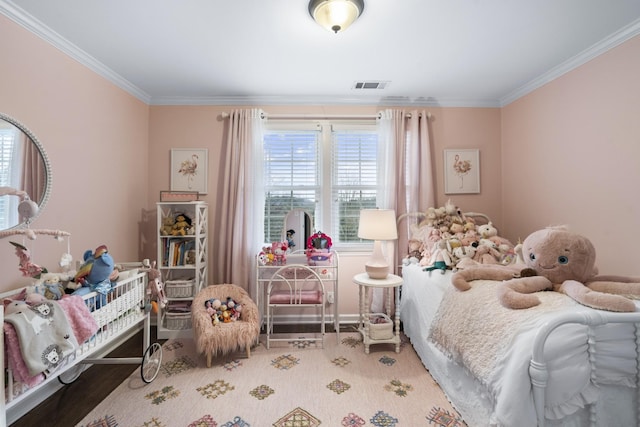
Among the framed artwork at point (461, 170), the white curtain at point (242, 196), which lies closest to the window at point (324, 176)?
the white curtain at point (242, 196)

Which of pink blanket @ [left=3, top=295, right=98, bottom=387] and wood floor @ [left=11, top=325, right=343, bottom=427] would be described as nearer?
pink blanket @ [left=3, top=295, right=98, bottom=387]

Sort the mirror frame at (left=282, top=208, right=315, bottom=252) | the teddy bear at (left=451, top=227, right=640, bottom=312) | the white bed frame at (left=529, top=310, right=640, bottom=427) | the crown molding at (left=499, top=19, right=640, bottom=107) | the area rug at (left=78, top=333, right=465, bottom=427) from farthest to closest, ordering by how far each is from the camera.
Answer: the mirror frame at (left=282, top=208, right=315, bottom=252), the crown molding at (left=499, top=19, right=640, bottom=107), the area rug at (left=78, top=333, right=465, bottom=427), the teddy bear at (left=451, top=227, right=640, bottom=312), the white bed frame at (left=529, top=310, right=640, bottom=427)

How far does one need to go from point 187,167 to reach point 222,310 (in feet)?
5.27

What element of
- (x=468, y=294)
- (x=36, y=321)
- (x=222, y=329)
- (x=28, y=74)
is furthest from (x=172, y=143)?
(x=468, y=294)

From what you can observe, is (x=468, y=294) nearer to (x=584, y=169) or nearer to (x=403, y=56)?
(x=584, y=169)

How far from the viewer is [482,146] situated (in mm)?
3311

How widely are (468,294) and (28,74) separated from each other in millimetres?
3143

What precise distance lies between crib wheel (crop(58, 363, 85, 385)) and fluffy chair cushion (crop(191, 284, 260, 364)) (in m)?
0.80

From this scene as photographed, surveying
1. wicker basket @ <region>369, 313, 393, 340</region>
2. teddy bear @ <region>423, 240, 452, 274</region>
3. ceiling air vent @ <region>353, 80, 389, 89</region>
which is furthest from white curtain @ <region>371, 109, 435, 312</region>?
wicker basket @ <region>369, 313, 393, 340</region>

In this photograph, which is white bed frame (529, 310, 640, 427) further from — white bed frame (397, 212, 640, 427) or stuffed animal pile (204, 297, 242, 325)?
stuffed animal pile (204, 297, 242, 325)

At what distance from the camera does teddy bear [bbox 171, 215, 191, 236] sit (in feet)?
9.28

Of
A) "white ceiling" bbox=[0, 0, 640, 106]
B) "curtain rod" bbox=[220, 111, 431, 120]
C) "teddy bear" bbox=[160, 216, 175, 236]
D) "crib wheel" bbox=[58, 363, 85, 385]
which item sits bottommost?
"crib wheel" bbox=[58, 363, 85, 385]

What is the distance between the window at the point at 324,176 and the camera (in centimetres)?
326

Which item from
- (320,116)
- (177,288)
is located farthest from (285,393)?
(320,116)
